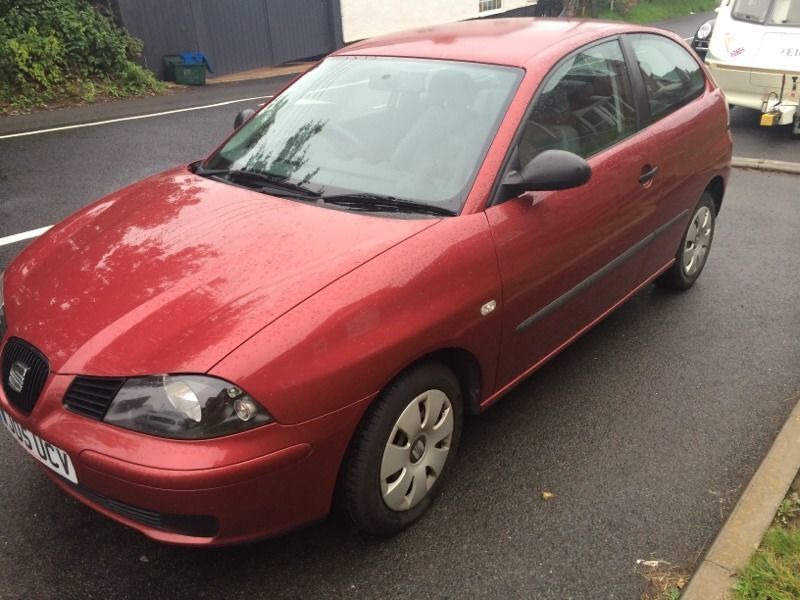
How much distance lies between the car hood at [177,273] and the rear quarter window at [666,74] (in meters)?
1.92

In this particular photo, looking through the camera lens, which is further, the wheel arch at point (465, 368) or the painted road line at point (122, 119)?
the painted road line at point (122, 119)

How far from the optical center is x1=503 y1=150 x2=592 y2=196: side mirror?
2.71 meters

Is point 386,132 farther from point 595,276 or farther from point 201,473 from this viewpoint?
point 201,473

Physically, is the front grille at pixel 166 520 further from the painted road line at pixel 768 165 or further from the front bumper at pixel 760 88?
the front bumper at pixel 760 88

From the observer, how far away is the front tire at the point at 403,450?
92.1 inches

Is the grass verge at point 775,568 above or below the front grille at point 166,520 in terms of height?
below

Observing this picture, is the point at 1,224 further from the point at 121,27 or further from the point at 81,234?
the point at 121,27

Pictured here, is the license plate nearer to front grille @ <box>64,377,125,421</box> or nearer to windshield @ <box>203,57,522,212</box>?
front grille @ <box>64,377,125,421</box>

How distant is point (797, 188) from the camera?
22.6ft

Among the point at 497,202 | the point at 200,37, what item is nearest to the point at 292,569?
the point at 497,202

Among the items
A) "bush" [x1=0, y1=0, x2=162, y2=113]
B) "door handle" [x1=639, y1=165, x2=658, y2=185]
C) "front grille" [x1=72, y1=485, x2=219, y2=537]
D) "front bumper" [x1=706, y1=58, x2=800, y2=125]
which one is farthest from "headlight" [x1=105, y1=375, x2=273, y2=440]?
"bush" [x1=0, y1=0, x2=162, y2=113]

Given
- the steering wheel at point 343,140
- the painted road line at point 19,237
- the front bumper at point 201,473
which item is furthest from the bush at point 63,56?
the front bumper at point 201,473

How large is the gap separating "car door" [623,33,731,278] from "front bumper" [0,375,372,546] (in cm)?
235

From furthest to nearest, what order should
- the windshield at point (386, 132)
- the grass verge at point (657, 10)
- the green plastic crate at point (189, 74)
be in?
the grass verge at point (657, 10), the green plastic crate at point (189, 74), the windshield at point (386, 132)
